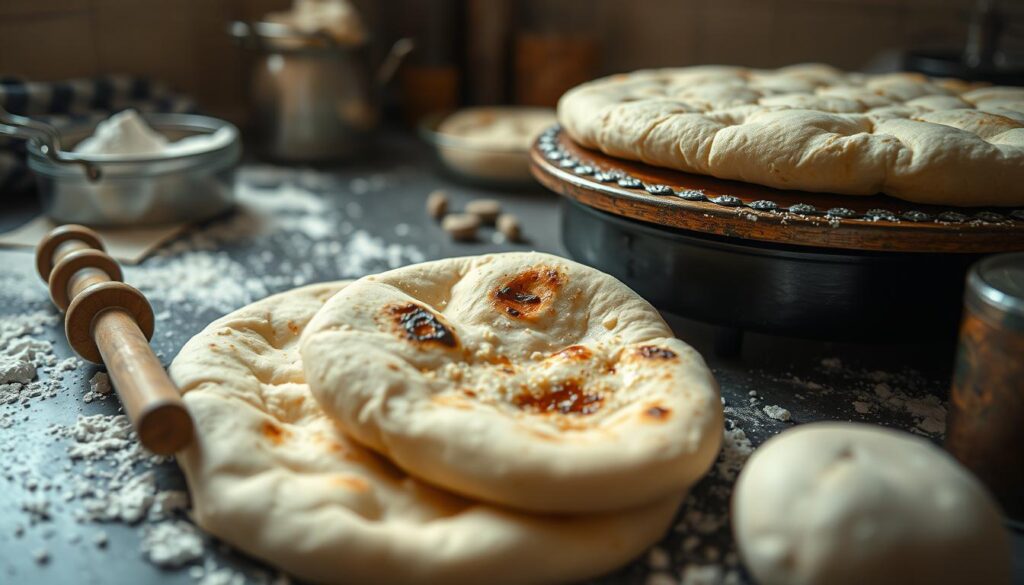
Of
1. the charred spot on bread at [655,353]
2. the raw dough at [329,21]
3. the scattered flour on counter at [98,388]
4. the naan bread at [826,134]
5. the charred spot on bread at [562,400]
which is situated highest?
the raw dough at [329,21]

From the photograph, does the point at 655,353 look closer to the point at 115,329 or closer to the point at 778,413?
the point at 778,413

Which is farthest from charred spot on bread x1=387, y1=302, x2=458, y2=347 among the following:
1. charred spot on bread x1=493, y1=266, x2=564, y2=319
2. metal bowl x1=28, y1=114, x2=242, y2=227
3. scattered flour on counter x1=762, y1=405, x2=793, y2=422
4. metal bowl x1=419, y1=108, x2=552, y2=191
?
metal bowl x1=419, y1=108, x2=552, y2=191

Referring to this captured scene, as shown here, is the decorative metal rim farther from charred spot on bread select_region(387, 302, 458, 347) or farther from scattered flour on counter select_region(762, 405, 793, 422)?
charred spot on bread select_region(387, 302, 458, 347)

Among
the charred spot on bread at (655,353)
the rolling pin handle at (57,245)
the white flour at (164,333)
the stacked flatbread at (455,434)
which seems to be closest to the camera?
the stacked flatbread at (455,434)

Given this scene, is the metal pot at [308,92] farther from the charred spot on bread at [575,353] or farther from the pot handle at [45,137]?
the charred spot on bread at [575,353]

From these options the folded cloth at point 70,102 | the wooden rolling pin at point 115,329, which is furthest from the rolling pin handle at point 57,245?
the folded cloth at point 70,102

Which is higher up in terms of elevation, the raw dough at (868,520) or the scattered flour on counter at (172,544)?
the raw dough at (868,520)

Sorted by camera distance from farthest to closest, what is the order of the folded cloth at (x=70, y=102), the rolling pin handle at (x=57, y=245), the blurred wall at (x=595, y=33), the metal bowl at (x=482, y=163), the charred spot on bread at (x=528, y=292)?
the blurred wall at (x=595, y=33) < the metal bowl at (x=482, y=163) < the folded cloth at (x=70, y=102) < the rolling pin handle at (x=57, y=245) < the charred spot on bread at (x=528, y=292)
